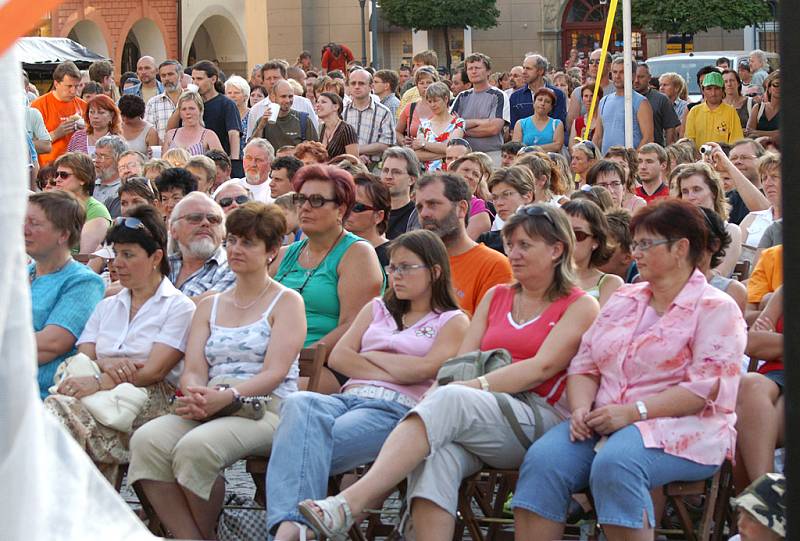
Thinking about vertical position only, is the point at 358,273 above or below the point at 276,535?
above

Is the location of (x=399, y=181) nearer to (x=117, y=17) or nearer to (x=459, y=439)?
(x=459, y=439)

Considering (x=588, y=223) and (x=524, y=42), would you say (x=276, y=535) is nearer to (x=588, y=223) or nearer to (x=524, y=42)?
(x=588, y=223)

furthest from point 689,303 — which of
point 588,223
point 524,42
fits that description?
point 524,42

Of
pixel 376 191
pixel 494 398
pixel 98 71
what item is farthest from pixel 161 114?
pixel 494 398

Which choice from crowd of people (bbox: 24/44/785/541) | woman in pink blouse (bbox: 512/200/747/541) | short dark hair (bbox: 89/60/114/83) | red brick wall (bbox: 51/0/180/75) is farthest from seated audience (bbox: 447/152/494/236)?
red brick wall (bbox: 51/0/180/75)

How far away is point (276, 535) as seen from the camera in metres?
4.75

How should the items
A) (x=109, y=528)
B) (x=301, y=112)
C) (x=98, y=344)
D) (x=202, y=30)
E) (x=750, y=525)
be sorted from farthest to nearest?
(x=202, y=30), (x=301, y=112), (x=98, y=344), (x=750, y=525), (x=109, y=528)

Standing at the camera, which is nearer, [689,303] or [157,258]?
[689,303]

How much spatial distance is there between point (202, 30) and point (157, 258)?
34.3m

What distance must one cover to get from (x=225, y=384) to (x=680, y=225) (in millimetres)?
1873

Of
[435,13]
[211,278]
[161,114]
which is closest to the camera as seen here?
[211,278]

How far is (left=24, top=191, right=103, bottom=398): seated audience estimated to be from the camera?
232 inches

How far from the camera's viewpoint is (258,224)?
18.5 feet

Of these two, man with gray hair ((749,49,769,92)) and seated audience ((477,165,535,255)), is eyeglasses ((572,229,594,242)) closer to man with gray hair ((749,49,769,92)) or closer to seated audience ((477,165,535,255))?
seated audience ((477,165,535,255))
